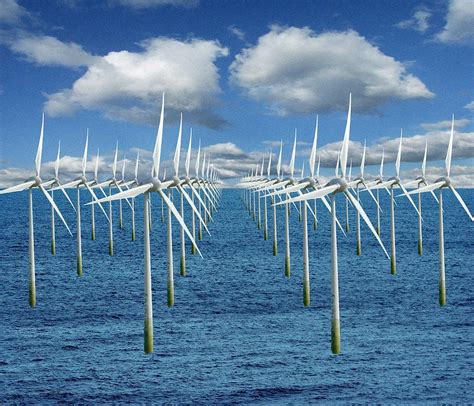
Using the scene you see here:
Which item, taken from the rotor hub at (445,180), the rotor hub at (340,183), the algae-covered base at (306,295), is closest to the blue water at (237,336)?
the algae-covered base at (306,295)

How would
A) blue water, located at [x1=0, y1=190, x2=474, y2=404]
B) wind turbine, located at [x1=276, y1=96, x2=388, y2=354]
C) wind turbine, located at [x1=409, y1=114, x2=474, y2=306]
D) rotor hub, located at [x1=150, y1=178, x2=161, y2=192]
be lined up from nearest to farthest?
1. blue water, located at [x1=0, y1=190, x2=474, y2=404]
2. wind turbine, located at [x1=276, y1=96, x2=388, y2=354]
3. rotor hub, located at [x1=150, y1=178, x2=161, y2=192]
4. wind turbine, located at [x1=409, y1=114, x2=474, y2=306]

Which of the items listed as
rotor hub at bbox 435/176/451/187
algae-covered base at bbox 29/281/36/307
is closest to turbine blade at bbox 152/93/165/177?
algae-covered base at bbox 29/281/36/307

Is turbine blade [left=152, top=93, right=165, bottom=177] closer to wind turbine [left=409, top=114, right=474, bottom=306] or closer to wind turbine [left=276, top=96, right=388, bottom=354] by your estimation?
wind turbine [left=276, top=96, right=388, bottom=354]

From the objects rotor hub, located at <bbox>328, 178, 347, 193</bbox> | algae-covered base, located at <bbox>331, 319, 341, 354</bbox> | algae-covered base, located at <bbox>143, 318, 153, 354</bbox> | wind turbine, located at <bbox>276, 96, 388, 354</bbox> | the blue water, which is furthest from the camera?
rotor hub, located at <bbox>328, 178, 347, 193</bbox>

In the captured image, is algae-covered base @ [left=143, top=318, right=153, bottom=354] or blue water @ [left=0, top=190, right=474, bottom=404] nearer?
blue water @ [left=0, top=190, right=474, bottom=404]

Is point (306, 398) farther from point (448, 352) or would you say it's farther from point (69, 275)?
point (69, 275)

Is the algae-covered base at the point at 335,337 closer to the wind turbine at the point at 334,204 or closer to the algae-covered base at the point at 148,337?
the wind turbine at the point at 334,204

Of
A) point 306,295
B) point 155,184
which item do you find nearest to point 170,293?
point 306,295

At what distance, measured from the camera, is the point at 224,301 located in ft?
204

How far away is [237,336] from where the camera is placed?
4762cm

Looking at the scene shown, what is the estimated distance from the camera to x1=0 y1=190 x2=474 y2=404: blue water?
3612 cm

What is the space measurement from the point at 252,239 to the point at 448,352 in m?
82.8

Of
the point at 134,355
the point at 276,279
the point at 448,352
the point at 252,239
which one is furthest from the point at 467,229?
the point at 134,355

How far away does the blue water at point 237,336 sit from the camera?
119ft
